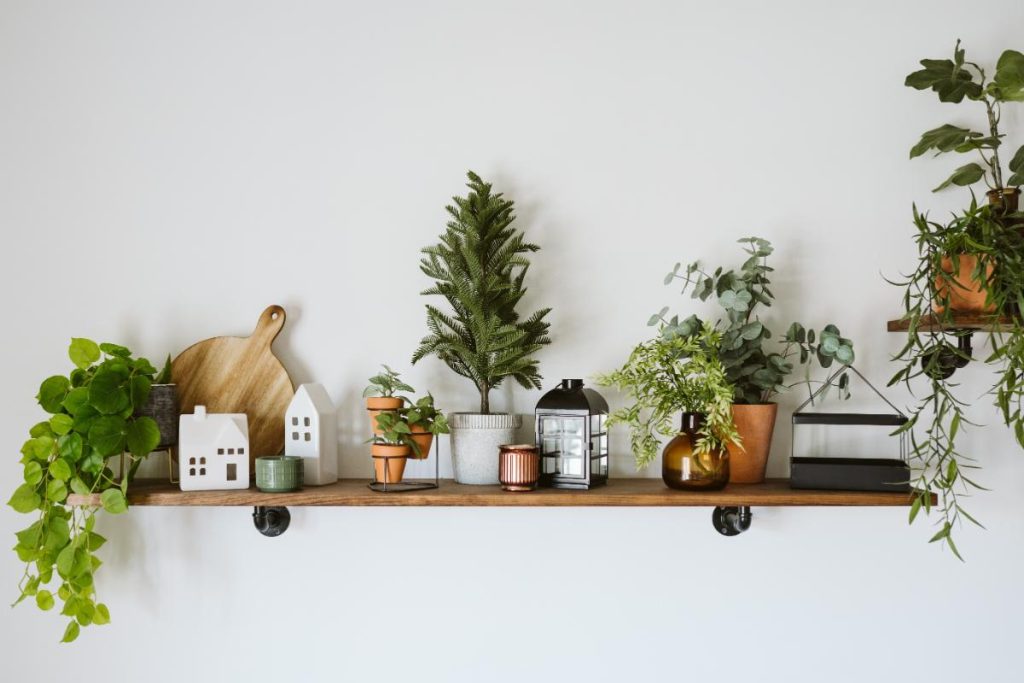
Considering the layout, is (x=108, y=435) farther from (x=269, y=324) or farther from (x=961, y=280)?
(x=961, y=280)

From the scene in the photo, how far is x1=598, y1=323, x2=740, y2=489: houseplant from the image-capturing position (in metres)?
1.46

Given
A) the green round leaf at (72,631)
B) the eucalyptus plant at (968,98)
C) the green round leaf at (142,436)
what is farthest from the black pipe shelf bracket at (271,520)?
the eucalyptus plant at (968,98)

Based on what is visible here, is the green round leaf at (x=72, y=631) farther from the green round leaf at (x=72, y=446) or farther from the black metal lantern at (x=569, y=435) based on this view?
the black metal lantern at (x=569, y=435)

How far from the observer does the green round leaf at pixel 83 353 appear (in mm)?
1509

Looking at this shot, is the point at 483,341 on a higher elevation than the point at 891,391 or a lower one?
higher

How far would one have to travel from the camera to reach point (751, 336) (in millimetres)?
1534

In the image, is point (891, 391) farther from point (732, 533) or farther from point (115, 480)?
point (115, 480)

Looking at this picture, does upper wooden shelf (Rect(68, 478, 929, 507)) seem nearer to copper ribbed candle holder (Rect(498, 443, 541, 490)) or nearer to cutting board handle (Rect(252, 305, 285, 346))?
copper ribbed candle holder (Rect(498, 443, 541, 490))

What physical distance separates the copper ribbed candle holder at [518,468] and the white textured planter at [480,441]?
0.07 metres

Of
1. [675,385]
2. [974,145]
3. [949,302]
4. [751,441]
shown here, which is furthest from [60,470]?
[974,145]

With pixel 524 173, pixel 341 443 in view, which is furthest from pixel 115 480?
pixel 524 173

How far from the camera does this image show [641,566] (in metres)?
1.65

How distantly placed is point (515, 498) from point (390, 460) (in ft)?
0.79

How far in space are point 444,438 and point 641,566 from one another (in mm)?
472
